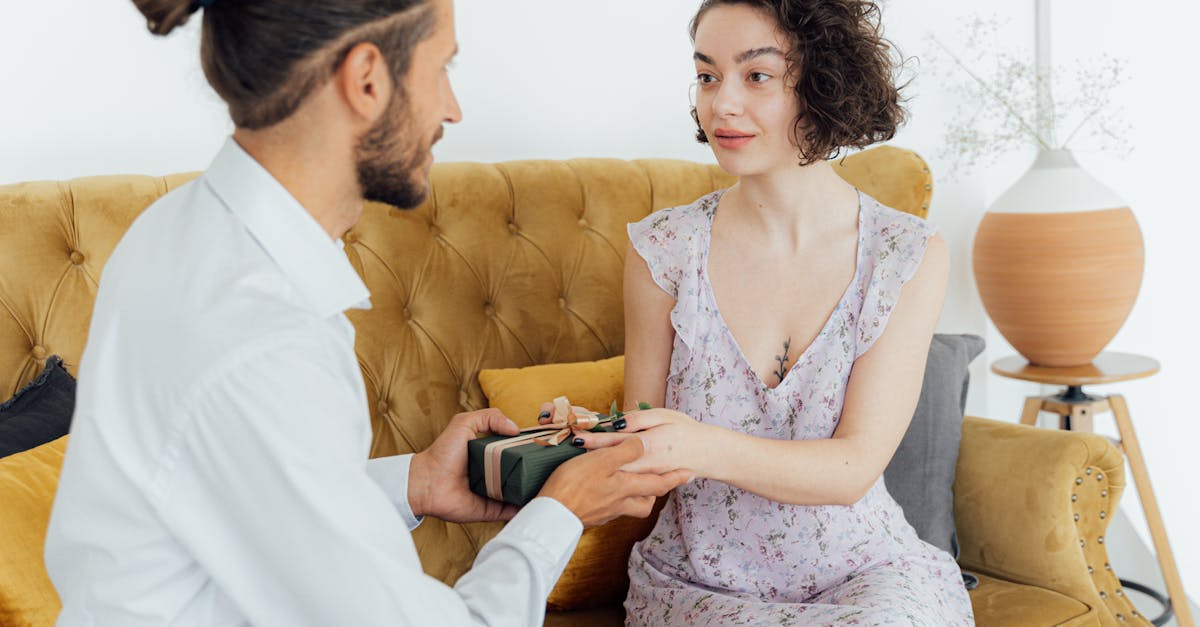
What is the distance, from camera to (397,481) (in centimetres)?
140

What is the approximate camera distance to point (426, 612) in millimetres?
910

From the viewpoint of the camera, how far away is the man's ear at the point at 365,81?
92 centimetres

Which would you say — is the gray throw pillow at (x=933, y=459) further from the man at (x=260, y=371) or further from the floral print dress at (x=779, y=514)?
the man at (x=260, y=371)

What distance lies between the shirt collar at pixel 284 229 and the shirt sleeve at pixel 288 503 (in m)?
0.10

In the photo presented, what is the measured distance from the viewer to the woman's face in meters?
1.67

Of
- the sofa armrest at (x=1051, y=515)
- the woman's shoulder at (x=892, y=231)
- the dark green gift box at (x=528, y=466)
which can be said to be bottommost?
the sofa armrest at (x=1051, y=515)

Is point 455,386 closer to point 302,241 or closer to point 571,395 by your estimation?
point 571,395

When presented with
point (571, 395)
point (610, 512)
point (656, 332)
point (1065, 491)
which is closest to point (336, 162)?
point (610, 512)

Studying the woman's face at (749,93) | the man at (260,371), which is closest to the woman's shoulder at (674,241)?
the woman's face at (749,93)

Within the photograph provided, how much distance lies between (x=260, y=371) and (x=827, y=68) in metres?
1.13

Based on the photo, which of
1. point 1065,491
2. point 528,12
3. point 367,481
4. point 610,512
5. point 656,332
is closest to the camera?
point 367,481

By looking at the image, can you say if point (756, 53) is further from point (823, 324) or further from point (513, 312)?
point (513, 312)

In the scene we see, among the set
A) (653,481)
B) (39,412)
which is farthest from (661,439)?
(39,412)

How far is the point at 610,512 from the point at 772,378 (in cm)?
51
